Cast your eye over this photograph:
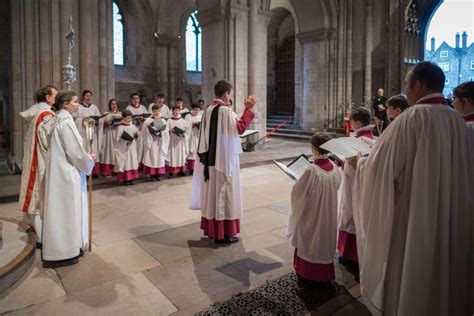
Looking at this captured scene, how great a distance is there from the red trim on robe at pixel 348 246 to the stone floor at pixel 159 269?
15 centimetres

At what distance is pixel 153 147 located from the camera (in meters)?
8.04

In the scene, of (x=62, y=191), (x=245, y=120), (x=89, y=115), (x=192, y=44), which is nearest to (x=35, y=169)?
(x=62, y=191)

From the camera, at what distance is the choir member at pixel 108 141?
8270 mm

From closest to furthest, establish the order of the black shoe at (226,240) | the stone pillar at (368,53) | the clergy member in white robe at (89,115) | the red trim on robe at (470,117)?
the red trim on robe at (470,117) → the black shoe at (226,240) → the clergy member in white robe at (89,115) → the stone pillar at (368,53)

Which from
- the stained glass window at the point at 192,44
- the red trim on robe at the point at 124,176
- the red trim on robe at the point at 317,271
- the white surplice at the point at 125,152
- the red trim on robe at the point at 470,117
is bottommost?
the red trim on robe at the point at 317,271

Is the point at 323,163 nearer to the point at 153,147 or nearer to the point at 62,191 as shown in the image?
the point at 62,191

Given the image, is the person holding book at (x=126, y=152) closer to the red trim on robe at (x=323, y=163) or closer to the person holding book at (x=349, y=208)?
the person holding book at (x=349, y=208)

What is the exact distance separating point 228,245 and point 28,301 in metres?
2.05

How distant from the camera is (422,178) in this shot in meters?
2.10

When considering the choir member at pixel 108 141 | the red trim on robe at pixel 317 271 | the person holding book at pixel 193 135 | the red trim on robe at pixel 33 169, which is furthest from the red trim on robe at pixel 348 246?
the choir member at pixel 108 141

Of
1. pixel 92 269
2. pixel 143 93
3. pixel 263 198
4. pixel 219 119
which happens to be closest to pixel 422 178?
pixel 219 119

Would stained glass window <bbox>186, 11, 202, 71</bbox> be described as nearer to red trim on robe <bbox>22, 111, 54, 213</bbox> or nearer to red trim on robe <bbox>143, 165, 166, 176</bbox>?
red trim on robe <bbox>143, 165, 166, 176</bbox>

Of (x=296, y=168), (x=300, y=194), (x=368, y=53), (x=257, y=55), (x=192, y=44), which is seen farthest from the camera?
(x=192, y=44)

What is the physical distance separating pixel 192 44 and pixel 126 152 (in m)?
14.1
